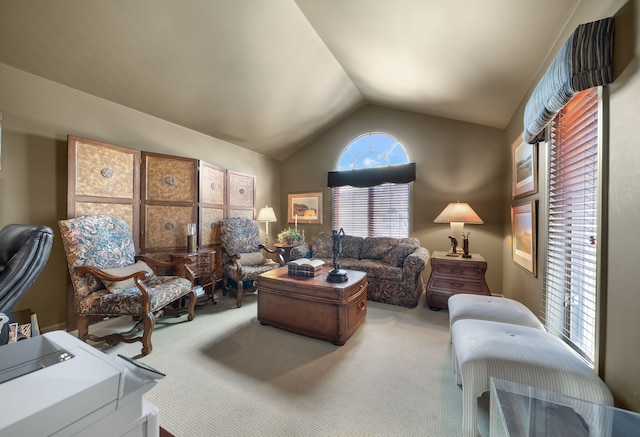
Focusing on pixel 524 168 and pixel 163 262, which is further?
pixel 163 262

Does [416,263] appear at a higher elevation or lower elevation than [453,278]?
higher

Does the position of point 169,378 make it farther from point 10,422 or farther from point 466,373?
point 466,373

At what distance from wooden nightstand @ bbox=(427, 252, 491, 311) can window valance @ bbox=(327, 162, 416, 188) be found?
163cm

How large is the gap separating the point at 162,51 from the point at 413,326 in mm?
3935

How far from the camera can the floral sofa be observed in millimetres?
3275

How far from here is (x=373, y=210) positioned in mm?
4672

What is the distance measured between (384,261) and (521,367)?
8.68ft

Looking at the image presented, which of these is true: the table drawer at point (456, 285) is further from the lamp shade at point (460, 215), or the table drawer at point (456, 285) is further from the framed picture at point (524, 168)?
the framed picture at point (524, 168)

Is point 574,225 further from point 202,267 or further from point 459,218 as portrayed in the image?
point 202,267

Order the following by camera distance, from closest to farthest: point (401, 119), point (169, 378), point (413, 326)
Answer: point (169, 378)
point (413, 326)
point (401, 119)

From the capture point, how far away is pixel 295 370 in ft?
6.23

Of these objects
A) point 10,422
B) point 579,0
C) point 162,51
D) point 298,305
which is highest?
point 162,51

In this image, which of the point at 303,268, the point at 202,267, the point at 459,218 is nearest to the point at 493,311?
the point at 459,218

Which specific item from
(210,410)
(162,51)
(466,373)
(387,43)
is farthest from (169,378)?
(387,43)
